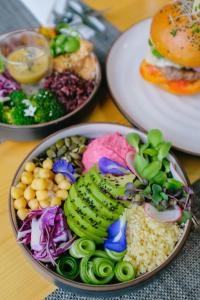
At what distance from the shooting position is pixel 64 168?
4.02 feet

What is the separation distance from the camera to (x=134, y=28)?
68.3 inches

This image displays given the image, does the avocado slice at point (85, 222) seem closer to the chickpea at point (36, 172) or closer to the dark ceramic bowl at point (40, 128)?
the chickpea at point (36, 172)

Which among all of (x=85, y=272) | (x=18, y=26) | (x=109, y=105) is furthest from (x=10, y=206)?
(x=18, y=26)

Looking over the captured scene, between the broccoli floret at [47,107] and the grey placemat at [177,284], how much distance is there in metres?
0.60

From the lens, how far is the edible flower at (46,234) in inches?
40.4

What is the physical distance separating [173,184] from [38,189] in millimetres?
417

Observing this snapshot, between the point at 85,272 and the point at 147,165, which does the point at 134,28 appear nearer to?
the point at 147,165

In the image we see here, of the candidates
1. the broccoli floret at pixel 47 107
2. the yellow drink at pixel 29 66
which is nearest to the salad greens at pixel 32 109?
the broccoli floret at pixel 47 107

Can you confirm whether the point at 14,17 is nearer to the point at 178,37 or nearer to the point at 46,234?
the point at 178,37

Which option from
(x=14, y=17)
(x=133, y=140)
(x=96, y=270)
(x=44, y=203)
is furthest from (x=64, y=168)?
(x=14, y=17)

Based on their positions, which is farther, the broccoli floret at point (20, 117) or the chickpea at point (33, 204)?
the broccoli floret at point (20, 117)

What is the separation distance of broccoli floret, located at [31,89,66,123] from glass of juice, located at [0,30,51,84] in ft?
0.47

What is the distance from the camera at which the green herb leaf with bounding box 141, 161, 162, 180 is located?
43.1 inches

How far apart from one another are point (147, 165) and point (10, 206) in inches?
16.9
